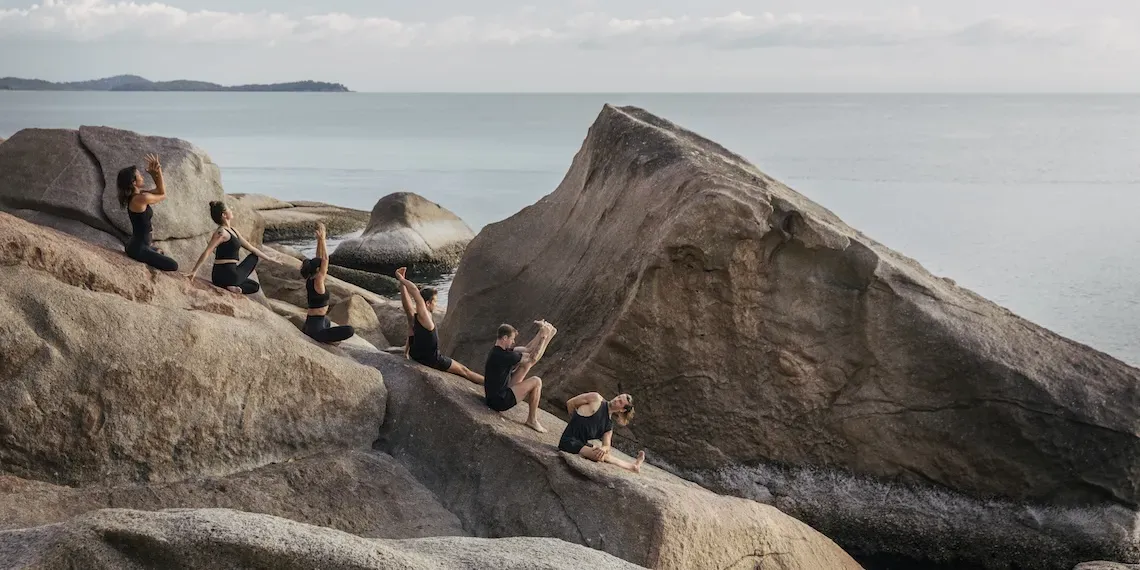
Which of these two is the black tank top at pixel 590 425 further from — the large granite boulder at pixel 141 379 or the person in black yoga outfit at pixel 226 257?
the person in black yoga outfit at pixel 226 257

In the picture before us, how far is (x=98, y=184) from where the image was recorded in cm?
1505

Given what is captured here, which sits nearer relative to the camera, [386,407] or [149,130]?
[386,407]

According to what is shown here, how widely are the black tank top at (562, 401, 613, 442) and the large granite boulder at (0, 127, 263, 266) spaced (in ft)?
24.1

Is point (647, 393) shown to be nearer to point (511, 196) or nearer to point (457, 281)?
point (457, 281)

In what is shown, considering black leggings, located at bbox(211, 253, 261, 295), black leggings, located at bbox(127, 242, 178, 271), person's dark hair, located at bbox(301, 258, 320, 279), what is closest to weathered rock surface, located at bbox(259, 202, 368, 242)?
person's dark hair, located at bbox(301, 258, 320, 279)

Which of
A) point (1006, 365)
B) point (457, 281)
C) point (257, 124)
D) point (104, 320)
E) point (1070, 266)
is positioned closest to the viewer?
point (104, 320)

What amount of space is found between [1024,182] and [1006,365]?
55.6 metres

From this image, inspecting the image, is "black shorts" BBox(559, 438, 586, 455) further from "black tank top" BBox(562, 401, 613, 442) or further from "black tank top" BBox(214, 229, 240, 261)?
"black tank top" BBox(214, 229, 240, 261)

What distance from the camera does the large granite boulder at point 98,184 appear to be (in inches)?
581

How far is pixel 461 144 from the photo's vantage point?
331ft

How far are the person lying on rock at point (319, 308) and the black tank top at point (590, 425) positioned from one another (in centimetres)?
259

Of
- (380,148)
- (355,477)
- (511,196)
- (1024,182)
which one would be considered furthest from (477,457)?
(380,148)

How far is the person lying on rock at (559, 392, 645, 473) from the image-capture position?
10.1 m

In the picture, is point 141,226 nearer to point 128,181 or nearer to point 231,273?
point 128,181
